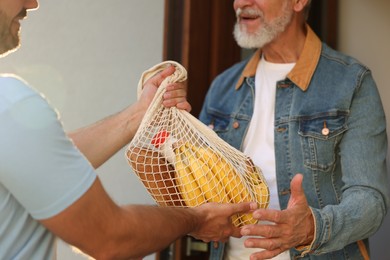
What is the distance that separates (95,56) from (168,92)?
106 cm

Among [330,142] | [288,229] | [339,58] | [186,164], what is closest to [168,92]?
[186,164]

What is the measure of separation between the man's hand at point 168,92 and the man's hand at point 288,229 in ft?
1.22

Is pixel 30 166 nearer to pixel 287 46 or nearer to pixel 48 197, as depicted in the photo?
pixel 48 197

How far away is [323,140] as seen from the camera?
80.1 inches

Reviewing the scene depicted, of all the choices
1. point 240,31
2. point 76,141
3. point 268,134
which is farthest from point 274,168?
point 76,141

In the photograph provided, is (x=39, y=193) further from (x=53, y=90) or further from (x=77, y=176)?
(x=53, y=90)

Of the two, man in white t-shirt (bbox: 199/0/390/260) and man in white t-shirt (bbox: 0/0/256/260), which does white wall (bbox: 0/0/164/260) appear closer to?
man in white t-shirt (bbox: 199/0/390/260)

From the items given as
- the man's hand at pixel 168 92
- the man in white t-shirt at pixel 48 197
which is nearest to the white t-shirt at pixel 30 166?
the man in white t-shirt at pixel 48 197

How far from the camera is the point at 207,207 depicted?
1.54 metres

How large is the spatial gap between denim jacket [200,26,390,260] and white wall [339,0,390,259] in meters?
0.67

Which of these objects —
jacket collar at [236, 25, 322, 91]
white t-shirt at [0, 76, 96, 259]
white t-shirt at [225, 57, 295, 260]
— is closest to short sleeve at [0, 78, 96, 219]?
white t-shirt at [0, 76, 96, 259]

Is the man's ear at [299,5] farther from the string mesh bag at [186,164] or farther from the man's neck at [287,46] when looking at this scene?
the string mesh bag at [186,164]

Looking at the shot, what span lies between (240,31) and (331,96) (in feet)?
1.38

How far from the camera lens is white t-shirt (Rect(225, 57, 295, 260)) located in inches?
81.6
